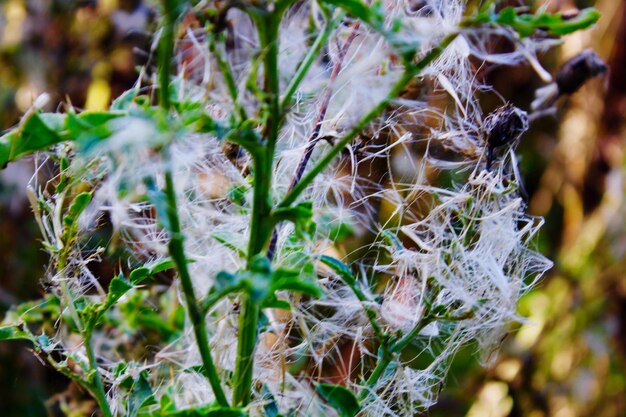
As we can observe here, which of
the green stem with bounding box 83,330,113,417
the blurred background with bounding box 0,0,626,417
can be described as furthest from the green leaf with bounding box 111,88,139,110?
the blurred background with bounding box 0,0,626,417

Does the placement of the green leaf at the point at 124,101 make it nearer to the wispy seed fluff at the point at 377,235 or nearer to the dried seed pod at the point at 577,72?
the wispy seed fluff at the point at 377,235

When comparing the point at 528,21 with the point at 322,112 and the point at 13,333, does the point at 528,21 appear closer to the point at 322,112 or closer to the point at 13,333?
the point at 322,112

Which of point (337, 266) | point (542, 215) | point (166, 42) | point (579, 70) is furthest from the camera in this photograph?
point (542, 215)

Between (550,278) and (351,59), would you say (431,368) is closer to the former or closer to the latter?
(351,59)

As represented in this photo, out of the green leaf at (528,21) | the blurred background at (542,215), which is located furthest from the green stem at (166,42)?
the blurred background at (542,215)

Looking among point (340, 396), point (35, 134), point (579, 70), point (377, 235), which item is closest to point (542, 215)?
point (579, 70)

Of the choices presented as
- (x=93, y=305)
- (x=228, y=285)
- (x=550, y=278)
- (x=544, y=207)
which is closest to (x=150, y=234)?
(x=93, y=305)
